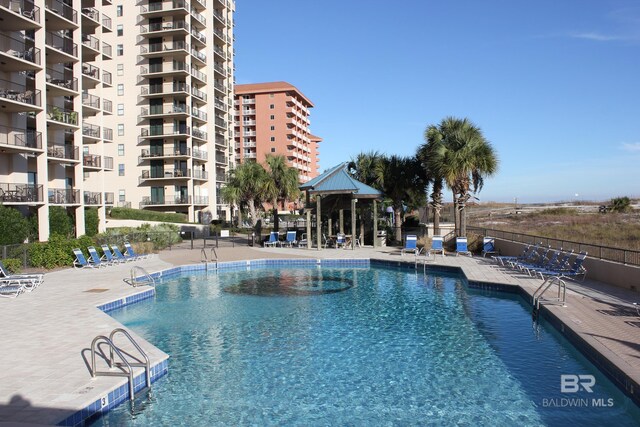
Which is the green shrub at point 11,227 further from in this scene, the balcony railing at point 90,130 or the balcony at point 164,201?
the balcony at point 164,201

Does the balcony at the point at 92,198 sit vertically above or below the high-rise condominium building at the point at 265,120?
below

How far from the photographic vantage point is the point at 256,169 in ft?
123

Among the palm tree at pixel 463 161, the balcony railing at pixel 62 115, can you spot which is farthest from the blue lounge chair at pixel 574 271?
the balcony railing at pixel 62 115

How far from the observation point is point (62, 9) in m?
28.4

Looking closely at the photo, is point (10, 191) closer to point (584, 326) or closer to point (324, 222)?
point (324, 222)

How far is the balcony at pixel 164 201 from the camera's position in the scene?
46594 millimetres

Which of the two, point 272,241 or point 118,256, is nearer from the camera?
point 118,256

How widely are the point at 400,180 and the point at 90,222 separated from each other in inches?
791

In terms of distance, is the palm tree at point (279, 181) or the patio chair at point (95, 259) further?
the palm tree at point (279, 181)

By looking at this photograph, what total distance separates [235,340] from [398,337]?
3.37m

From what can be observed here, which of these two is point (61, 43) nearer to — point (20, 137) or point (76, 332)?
point (20, 137)

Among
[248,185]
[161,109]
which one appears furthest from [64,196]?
[161,109]

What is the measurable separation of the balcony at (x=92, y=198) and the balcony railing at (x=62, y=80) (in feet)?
22.2

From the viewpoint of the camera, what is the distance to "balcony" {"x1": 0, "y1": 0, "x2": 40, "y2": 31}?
76.7 feet
